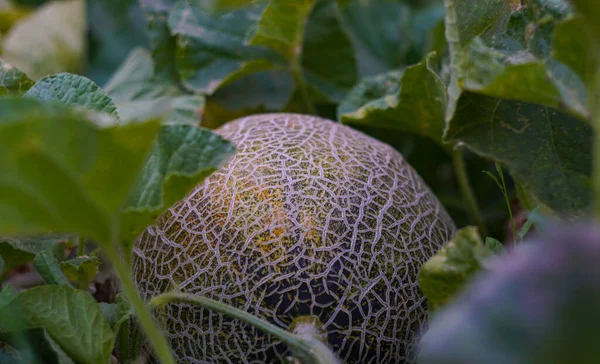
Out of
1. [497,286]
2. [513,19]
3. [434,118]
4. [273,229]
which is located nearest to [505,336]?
[497,286]

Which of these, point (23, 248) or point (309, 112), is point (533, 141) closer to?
point (309, 112)

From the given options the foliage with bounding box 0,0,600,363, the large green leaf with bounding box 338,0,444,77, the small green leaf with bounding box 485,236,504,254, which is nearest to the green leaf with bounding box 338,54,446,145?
the foliage with bounding box 0,0,600,363

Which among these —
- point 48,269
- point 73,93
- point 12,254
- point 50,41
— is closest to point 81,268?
point 48,269

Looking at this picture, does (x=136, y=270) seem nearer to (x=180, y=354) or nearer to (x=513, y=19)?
(x=180, y=354)

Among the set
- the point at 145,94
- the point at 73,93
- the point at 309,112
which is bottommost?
the point at 309,112

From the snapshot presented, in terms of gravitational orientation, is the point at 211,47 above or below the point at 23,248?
above

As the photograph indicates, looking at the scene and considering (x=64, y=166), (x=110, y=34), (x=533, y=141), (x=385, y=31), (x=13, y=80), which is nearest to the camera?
(x=64, y=166)

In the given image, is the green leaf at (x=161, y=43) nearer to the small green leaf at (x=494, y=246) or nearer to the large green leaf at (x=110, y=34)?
the large green leaf at (x=110, y=34)

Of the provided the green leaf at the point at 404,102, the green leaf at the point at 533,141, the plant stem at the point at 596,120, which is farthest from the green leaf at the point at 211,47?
the plant stem at the point at 596,120
